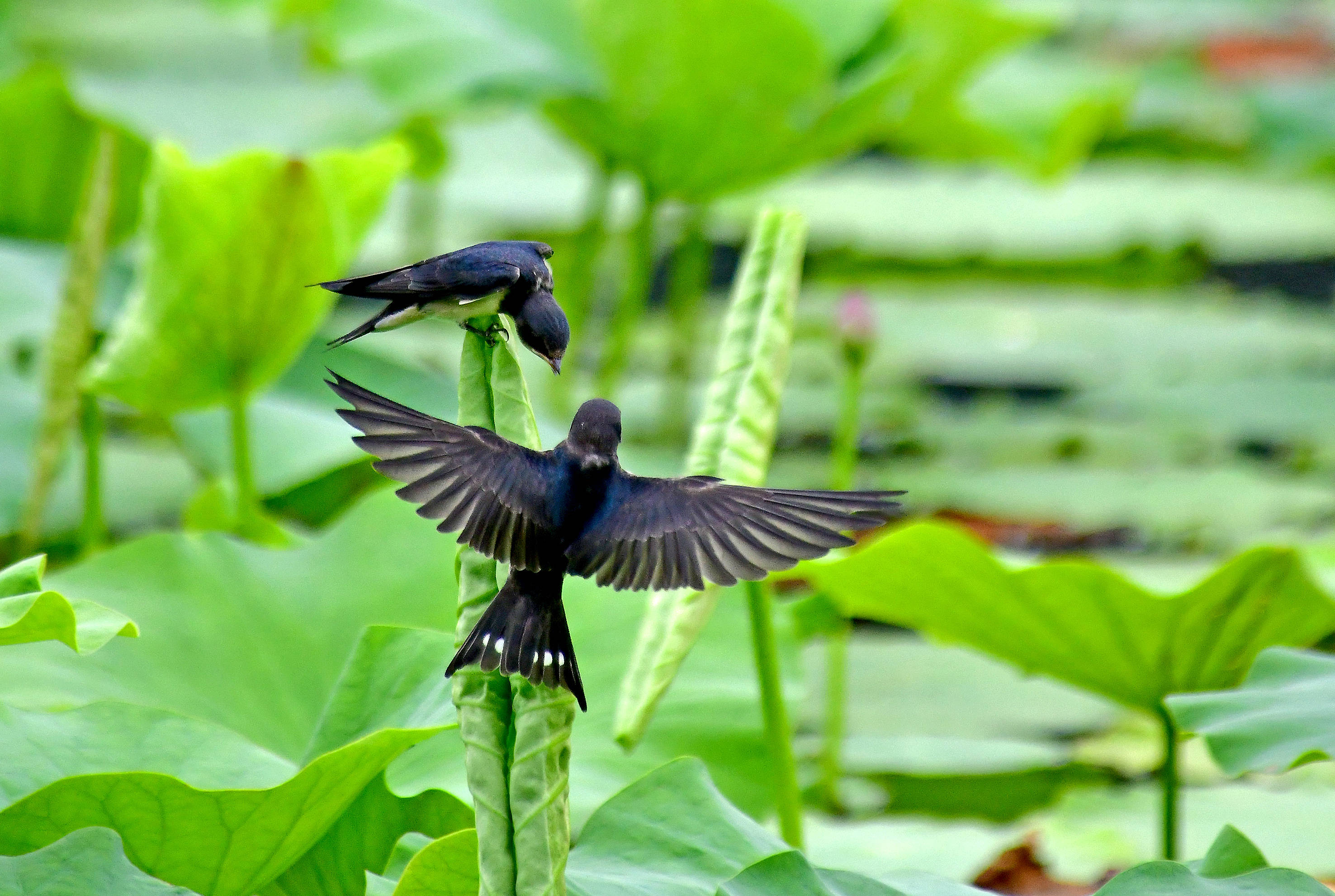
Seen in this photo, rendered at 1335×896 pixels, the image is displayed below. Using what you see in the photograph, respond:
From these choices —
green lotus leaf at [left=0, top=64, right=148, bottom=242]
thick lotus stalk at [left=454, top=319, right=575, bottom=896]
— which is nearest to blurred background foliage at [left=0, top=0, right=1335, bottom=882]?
green lotus leaf at [left=0, top=64, right=148, bottom=242]

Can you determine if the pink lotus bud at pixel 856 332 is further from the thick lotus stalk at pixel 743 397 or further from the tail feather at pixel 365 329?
the tail feather at pixel 365 329

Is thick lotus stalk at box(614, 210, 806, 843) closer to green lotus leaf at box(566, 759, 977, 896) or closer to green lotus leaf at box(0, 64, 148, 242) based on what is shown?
green lotus leaf at box(566, 759, 977, 896)

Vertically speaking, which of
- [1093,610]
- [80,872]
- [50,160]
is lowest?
[80,872]

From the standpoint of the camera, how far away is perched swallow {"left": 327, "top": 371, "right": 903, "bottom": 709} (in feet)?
1.28

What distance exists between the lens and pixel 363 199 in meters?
1.04

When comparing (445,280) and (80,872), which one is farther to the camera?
(80,872)

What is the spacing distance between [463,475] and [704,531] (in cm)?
7

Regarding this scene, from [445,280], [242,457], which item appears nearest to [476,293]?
[445,280]

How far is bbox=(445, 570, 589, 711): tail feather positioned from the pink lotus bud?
2.32 ft

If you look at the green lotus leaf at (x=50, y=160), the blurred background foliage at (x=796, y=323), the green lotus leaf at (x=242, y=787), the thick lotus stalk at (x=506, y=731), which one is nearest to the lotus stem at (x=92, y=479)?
the blurred background foliage at (x=796, y=323)

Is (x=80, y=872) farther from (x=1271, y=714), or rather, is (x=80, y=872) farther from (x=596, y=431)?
(x=1271, y=714)

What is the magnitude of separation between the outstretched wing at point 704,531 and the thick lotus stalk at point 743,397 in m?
0.20

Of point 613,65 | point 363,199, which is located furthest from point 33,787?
point 613,65

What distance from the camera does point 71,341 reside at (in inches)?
42.0
